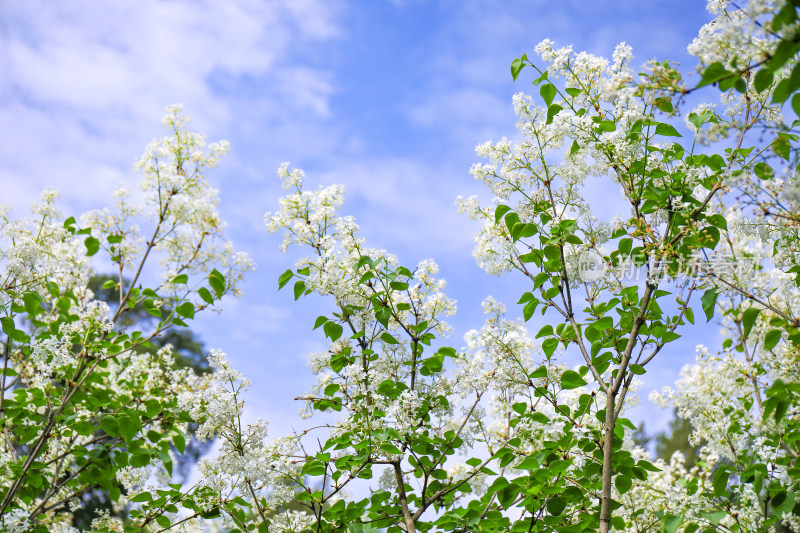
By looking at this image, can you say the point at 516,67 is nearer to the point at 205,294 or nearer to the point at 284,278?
the point at 284,278

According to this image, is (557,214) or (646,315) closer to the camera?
(646,315)

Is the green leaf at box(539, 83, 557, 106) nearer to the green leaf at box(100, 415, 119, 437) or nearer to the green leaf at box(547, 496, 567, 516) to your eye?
the green leaf at box(547, 496, 567, 516)

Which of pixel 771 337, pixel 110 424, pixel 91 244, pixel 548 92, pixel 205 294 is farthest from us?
pixel 91 244

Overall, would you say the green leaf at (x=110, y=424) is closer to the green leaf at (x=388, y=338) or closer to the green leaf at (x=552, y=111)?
the green leaf at (x=388, y=338)

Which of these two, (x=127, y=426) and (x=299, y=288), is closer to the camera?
(x=127, y=426)

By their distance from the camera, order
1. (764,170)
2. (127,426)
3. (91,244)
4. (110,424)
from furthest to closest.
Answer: (91,244) → (110,424) → (127,426) → (764,170)

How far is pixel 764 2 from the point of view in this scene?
72.8 inches

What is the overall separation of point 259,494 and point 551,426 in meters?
2.10

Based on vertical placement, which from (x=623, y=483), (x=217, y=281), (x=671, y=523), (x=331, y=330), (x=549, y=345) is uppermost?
(x=217, y=281)

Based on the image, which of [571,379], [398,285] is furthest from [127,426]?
[571,379]

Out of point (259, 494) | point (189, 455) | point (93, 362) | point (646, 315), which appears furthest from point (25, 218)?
point (189, 455)

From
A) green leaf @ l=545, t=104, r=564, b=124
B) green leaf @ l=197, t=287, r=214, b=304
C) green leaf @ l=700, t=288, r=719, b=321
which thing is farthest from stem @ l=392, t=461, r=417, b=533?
green leaf @ l=545, t=104, r=564, b=124

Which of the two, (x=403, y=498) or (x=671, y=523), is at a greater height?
(x=403, y=498)

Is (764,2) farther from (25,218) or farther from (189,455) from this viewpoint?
(189,455)
